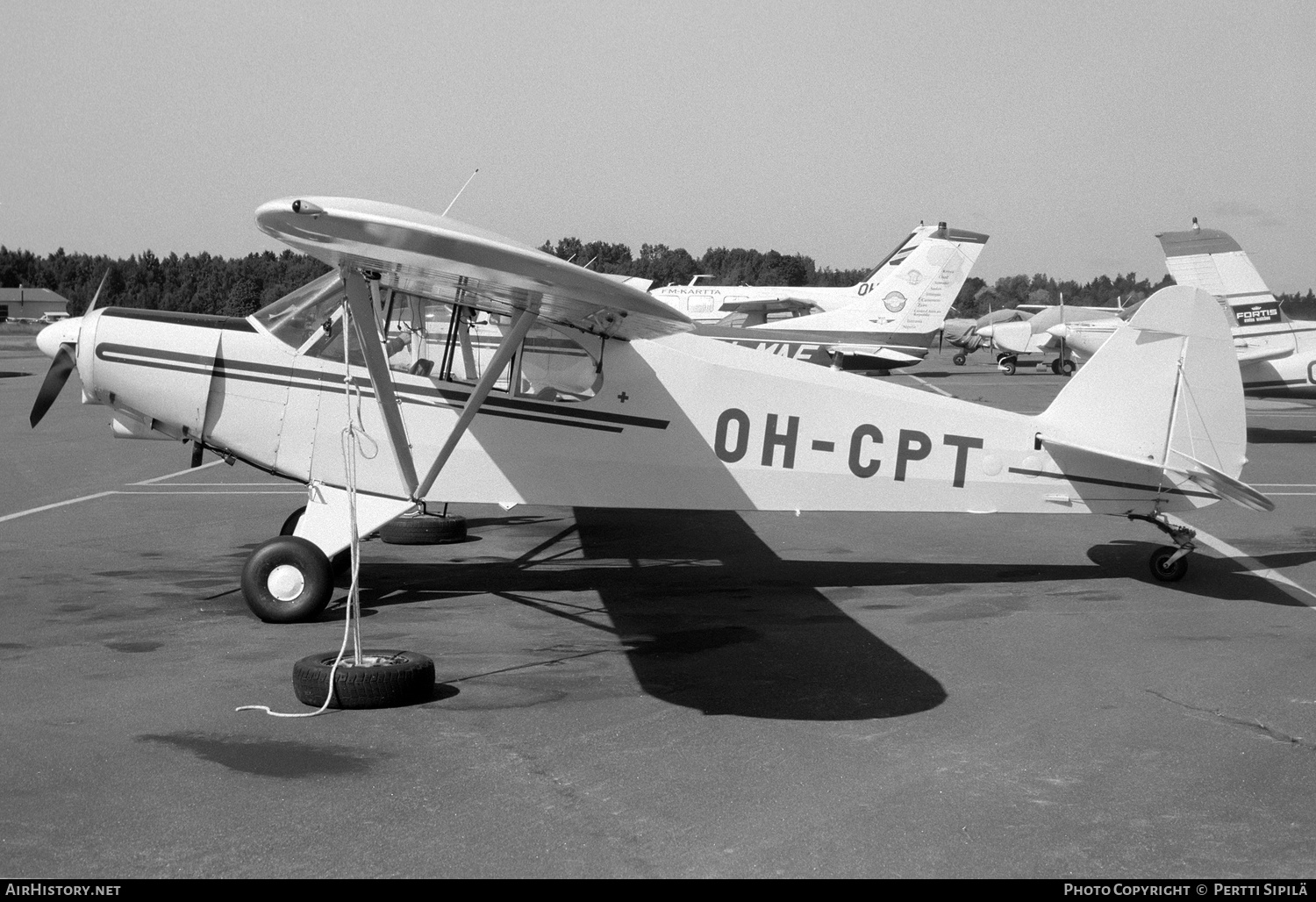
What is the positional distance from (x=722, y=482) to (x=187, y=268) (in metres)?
76.9

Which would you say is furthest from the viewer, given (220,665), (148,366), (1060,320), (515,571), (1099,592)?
(1060,320)

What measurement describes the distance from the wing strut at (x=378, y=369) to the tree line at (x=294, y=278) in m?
38.4

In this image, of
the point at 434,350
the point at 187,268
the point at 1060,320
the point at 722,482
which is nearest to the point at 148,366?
the point at 434,350

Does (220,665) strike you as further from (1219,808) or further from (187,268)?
(187,268)

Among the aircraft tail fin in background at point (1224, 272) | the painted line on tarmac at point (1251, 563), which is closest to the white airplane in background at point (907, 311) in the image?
the aircraft tail fin in background at point (1224, 272)

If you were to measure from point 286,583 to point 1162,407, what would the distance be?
21.2ft

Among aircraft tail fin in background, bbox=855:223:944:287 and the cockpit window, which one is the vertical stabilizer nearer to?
the cockpit window

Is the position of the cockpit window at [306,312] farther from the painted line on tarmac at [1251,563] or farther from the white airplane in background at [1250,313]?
the white airplane in background at [1250,313]

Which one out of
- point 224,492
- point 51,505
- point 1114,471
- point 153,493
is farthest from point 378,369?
point 153,493

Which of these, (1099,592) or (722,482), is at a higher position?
(722,482)

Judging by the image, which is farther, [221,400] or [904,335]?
[904,335]

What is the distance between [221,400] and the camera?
8.02m

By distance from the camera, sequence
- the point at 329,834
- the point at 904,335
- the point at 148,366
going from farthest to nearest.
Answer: the point at 904,335 → the point at 148,366 → the point at 329,834
